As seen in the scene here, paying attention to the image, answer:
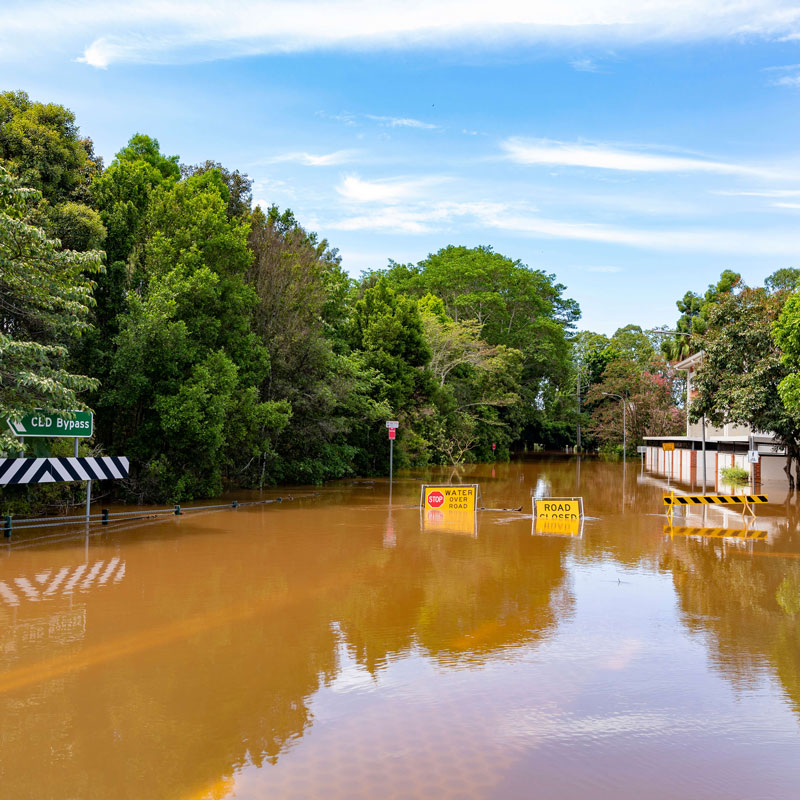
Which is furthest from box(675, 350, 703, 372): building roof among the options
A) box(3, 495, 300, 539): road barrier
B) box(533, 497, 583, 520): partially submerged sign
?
box(3, 495, 300, 539): road barrier

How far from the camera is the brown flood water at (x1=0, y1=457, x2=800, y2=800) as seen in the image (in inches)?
233

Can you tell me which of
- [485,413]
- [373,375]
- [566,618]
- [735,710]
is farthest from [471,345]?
[735,710]

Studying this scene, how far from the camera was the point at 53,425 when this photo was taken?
1770cm

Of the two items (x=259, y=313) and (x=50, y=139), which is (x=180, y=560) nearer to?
(x=50, y=139)

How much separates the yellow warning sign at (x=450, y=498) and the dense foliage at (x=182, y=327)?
670 centimetres

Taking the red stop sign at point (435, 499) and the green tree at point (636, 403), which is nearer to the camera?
the red stop sign at point (435, 499)

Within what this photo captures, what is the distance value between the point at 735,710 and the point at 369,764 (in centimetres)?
365

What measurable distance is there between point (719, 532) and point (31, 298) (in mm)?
17586

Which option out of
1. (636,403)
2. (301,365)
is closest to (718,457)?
(301,365)

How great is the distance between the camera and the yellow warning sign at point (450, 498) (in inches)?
925

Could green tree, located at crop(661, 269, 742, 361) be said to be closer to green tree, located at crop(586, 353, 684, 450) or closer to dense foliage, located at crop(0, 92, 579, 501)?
green tree, located at crop(586, 353, 684, 450)

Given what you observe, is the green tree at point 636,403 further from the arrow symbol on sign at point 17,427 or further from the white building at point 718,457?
the arrow symbol on sign at point 17,427

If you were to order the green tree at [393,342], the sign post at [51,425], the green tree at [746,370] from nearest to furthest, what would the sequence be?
the sign post at [51,425]
the green tree at [746,370]
the green tree at [393,342]

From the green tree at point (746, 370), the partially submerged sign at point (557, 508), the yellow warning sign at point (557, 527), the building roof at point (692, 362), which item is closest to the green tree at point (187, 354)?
the partially submerged sign at point (557, 508)
